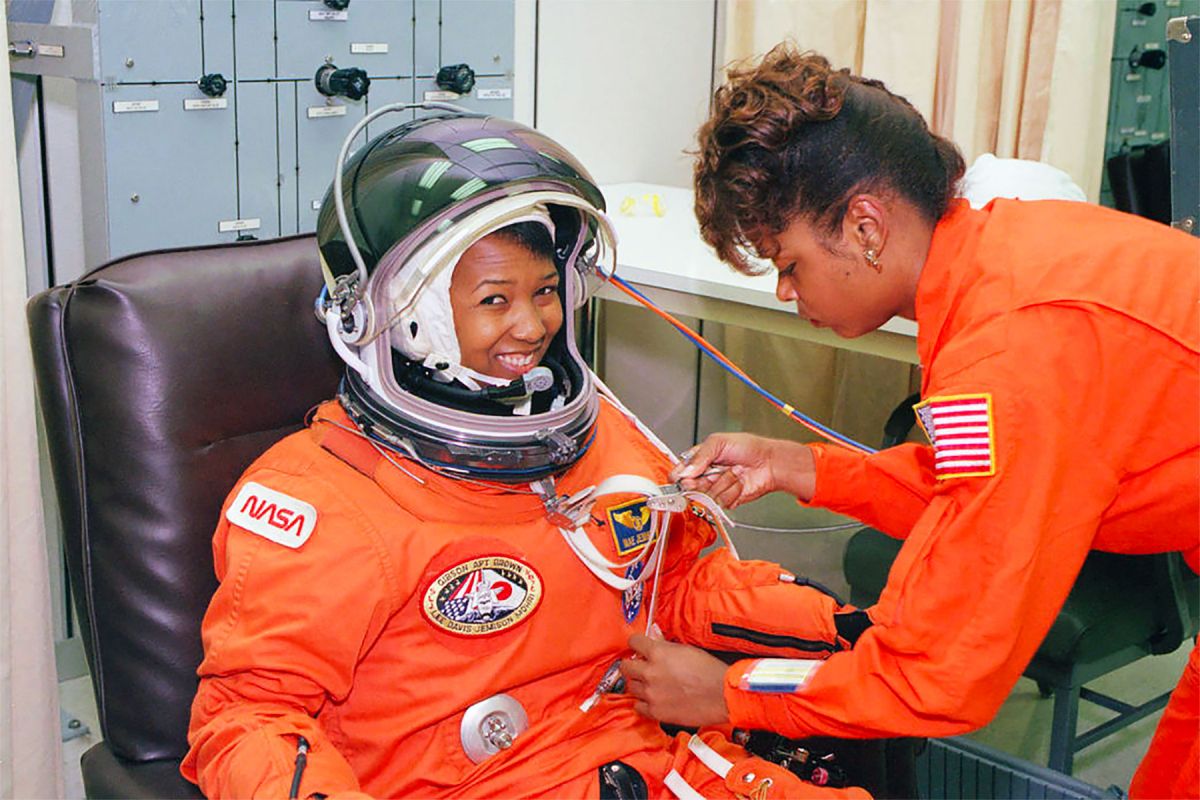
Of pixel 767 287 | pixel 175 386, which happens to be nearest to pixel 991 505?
pixel 175 386

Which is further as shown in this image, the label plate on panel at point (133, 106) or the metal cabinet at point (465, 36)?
the metal cabinet at point (465, 36)

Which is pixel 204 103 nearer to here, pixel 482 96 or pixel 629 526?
pixel 482 96

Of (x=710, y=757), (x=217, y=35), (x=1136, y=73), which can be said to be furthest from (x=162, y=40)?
(x=1136, y=73)

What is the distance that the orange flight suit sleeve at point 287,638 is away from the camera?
1.17 meters

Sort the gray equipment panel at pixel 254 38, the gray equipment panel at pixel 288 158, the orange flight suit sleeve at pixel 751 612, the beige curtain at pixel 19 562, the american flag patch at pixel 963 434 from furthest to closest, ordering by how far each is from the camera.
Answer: the gray equipment panel at pixel 288 158 → the gray equipment panel at pixel 254 38 → the beige curtain at pixel 19 562 → the orange flight suit sleeve at pixel 751 612 → the american flag patch at pixel 963 434

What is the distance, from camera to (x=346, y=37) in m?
2.32

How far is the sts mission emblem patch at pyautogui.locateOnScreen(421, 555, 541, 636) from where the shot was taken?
129 centimetres

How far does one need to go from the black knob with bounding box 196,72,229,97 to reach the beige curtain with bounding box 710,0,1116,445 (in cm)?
127

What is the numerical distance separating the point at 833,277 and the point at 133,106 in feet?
4.19

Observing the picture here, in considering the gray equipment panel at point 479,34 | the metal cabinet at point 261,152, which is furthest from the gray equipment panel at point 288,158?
the gray equipment panel at point 479,34

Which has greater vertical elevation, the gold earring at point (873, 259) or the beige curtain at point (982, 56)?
the beige curtain at point (982, 56)

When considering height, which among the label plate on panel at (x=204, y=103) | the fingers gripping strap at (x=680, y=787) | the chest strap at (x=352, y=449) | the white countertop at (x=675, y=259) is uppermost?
the label plate on panel at (x=204, y=103)

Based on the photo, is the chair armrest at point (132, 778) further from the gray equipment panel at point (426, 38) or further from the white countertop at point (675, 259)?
the gray equipment panel at point (426, 38)

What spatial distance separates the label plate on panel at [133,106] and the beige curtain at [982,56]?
140 centimetres
